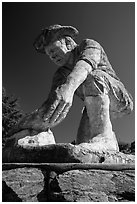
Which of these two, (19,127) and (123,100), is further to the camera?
(123,100)

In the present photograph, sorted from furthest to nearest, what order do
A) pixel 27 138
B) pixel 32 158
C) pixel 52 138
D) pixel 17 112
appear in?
pixel 17 112, pixel 52 138, pixel 27 138, pixel 32 158

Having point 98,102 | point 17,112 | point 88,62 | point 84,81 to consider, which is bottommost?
point 17,112

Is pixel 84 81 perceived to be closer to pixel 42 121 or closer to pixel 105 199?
pixel 42 121

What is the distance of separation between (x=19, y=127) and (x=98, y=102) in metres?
1.09

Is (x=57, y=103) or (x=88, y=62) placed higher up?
(x=88, y=62)

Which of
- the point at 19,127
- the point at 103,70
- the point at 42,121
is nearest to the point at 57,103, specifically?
the point at 42,121

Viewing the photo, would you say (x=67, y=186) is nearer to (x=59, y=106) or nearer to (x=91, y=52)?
(x=59, y=106)

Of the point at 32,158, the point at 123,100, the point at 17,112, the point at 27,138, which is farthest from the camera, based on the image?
the point at 17,112

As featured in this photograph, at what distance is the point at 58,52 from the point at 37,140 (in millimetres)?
1401

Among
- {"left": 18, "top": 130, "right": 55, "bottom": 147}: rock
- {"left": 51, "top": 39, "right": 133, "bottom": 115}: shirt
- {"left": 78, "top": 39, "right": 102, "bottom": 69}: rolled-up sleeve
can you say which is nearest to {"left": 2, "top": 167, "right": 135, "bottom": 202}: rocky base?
{"left": 18, "top": 130, "right": 55, "bottom": 147}: rock

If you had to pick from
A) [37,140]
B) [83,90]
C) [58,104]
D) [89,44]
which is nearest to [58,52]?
[89,44]

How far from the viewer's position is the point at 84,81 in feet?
12.0

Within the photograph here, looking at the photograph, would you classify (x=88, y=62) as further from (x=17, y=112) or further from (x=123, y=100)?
(x=17, y=112)

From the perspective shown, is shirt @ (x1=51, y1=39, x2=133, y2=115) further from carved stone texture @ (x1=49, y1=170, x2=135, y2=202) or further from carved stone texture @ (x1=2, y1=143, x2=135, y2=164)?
carved stone texture @ (x1=49, y1=170, x2=135, y2=202)
